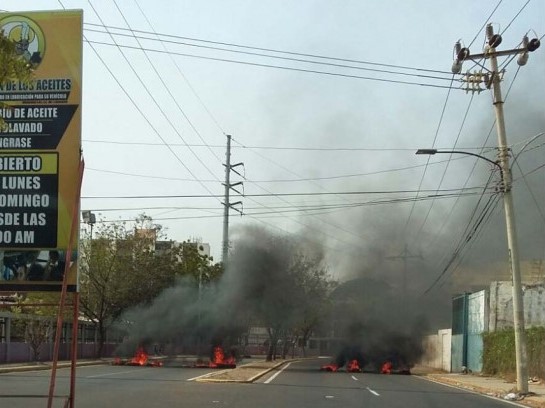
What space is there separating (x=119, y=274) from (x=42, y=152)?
134ft

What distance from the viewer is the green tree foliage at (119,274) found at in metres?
47.3

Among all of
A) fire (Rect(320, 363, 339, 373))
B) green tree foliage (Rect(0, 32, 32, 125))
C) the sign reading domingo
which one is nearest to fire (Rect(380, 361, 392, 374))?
fire (Rect(320, 363, 339, 373))

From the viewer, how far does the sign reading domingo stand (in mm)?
7762

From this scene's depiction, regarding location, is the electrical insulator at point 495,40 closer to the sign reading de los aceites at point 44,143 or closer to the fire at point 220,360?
the sign reading de los aceites at point 44,143

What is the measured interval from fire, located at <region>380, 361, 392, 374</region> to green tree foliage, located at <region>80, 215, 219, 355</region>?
53.1 ft

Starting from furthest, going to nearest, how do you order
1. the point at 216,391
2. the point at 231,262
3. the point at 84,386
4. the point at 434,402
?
the point at 231,262 < the point at 84,386 < the point at 216,391 < the point at 434,402

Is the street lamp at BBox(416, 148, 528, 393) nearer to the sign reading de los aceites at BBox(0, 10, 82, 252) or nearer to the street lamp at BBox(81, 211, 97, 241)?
the sign reading de los aceites at BBox(0, 10, 82, 252)

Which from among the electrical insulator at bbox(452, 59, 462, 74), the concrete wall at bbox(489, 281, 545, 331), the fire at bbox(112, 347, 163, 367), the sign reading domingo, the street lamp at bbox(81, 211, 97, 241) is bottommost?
the fire at bbox(112, 347, 163, 367)

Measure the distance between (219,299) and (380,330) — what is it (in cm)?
986

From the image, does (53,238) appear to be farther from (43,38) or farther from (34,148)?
(43,38)

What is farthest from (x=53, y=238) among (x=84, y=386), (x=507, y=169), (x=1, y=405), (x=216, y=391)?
(x=507, y=169)

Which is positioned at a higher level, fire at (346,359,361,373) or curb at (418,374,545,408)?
curb at (418,374,545,408)

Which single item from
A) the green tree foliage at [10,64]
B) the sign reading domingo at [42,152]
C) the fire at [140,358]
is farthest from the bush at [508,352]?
the green tree foliage at [10,64]

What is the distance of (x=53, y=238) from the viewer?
7777 millimetres
